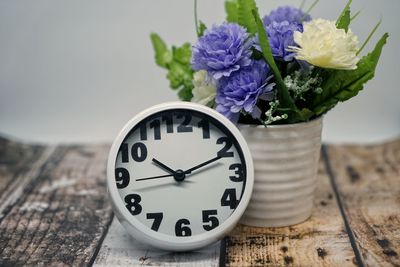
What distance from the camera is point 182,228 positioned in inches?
52.2

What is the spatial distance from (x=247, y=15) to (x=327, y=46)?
0.69 ft

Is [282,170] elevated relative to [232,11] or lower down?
lower down

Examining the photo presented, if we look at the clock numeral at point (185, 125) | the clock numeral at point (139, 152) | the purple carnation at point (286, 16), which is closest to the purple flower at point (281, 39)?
the purple carnation at point (286, 16)

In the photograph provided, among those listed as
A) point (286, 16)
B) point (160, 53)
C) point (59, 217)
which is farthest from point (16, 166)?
point (286, 16)

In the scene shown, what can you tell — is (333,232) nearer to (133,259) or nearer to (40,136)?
(133,259)

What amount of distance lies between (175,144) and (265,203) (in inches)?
10.0

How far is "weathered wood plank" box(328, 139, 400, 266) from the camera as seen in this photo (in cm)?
137

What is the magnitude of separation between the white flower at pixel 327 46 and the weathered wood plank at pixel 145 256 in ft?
1.41

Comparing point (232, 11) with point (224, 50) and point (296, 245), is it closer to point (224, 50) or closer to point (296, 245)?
point (224, 50)

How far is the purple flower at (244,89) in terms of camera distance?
133 centimetres

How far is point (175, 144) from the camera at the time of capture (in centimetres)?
134

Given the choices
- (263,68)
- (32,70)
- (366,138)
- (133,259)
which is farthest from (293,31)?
(32,70)

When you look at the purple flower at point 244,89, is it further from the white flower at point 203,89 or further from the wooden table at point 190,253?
the wooden table at point 190,253

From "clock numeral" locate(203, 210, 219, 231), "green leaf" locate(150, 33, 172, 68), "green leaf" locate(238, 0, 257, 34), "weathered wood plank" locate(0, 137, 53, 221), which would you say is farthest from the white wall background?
"clock numeral" locate(203, 210, 219, 231)
